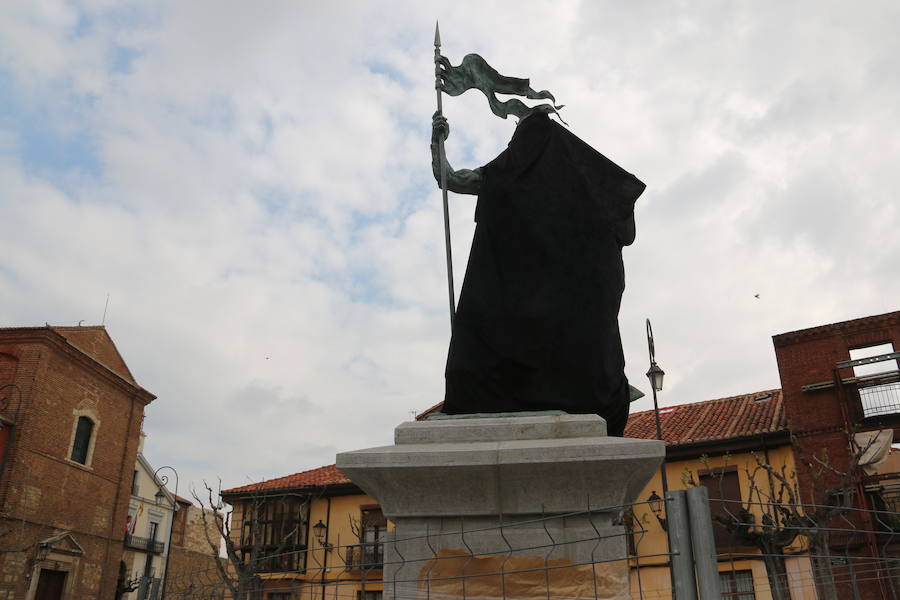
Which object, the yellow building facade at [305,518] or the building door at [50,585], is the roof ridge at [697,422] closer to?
the yellow building facade at [305,518]

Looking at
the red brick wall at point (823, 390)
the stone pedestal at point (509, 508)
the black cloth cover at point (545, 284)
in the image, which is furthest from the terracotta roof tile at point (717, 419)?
the stone pedestal at point (509, 508)

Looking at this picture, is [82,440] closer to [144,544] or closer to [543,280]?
[144,544]

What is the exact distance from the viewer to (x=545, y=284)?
356cm

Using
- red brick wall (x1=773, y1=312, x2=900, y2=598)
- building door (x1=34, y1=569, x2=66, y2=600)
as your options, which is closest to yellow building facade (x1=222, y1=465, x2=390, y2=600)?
building door (x1=34, y1=569, x2=66, y2=600)

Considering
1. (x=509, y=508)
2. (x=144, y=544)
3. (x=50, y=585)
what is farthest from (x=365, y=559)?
(x=144, y=544)

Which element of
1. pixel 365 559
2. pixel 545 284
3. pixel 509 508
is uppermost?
pixel 545 284

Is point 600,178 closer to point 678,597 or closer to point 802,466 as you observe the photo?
point 678,597

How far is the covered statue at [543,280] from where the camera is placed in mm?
3393

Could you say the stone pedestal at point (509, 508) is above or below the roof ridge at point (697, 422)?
below

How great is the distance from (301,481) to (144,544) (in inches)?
560

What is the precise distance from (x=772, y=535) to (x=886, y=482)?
22.2 ft

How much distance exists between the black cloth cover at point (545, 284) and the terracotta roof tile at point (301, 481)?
2088cm

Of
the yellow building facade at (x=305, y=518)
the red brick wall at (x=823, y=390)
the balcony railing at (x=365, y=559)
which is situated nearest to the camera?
the balcony railing at (x=365, y=559)

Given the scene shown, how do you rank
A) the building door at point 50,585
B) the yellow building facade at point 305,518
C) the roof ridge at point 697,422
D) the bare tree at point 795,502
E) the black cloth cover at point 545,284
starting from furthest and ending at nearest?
the yellow building facade at point 305,518 → the building door at point 50,585 → the roof ridge at point 697,422 → the bare tree at point 795,502 → the black cloth cover at point 545,284
